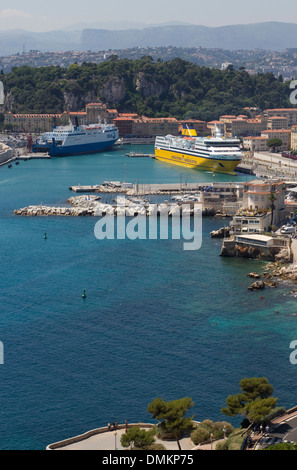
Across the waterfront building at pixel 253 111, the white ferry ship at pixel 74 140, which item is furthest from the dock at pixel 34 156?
the waterfront building at pixel 253 111

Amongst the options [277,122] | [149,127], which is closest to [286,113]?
[277,122]

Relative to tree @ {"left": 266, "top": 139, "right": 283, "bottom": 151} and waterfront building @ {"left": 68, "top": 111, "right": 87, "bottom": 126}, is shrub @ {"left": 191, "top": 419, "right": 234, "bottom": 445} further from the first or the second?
waterfront building @ {"left": 68, "top": 111, "right": 87, "bottom": 126}

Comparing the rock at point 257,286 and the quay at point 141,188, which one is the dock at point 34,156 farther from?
the rock at point 257,286
